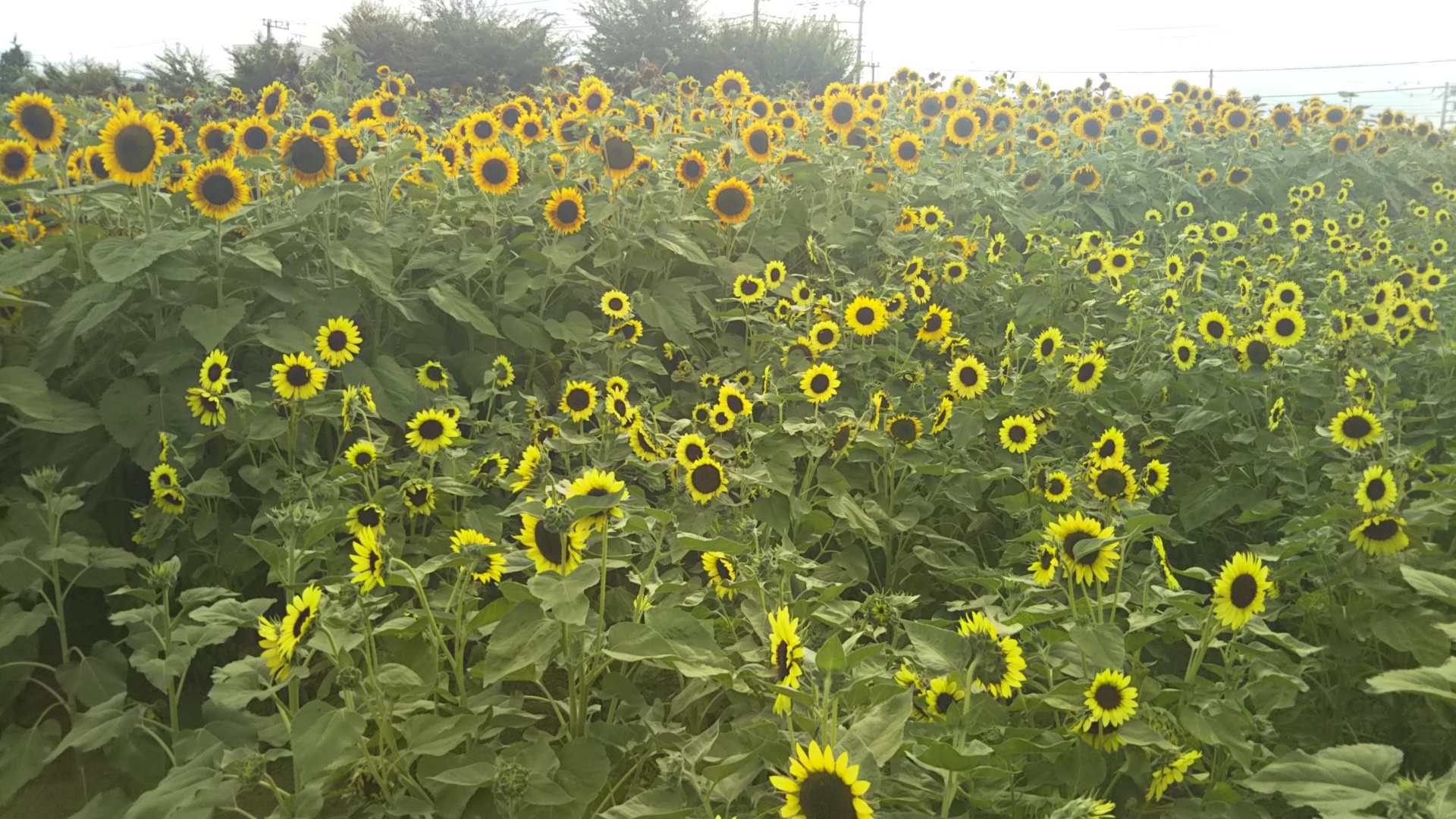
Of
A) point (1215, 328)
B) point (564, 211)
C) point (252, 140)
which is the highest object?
point (252, 140)

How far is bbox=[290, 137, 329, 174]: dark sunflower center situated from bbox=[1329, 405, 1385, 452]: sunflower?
3628 mm

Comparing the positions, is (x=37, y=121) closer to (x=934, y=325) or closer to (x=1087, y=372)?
(x=934, y=325)

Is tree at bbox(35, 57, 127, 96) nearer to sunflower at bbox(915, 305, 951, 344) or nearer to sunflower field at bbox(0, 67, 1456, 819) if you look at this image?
sunflower field at bbox(0, 67, 1456, 819)

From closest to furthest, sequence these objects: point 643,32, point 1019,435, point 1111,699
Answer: point 1111,699
point 1019,435
point 643,32

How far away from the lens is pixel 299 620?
164 cm

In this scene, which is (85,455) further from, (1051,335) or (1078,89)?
(1078,89)

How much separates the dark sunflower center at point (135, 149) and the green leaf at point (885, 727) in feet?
9.61

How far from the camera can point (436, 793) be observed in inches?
70.3

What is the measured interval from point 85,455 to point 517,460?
142cm

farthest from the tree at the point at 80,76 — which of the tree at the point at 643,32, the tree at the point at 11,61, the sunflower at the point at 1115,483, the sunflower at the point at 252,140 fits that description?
the sunflower at the point at 1115,483

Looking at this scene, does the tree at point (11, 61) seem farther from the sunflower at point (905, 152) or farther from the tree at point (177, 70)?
the sunflower at point (905, 152)

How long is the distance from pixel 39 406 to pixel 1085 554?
9.73 ft

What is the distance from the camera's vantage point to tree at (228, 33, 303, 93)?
16.2 metres

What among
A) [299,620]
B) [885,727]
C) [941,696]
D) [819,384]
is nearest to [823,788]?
[885,727]
